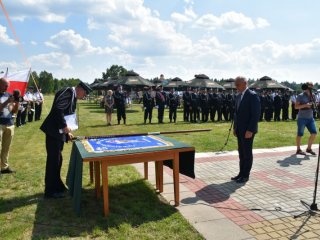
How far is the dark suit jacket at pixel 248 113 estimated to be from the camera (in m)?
6.55

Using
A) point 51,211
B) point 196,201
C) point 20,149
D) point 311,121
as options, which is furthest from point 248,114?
point 20,149

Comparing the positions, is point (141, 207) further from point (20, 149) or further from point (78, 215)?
point (20, 149)

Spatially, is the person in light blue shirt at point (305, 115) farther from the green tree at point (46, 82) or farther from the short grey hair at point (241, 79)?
the green tree at point (46, 82)

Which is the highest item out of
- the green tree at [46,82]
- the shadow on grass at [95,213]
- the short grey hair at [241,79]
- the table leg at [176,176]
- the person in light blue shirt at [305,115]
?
the green tree at [46,82]

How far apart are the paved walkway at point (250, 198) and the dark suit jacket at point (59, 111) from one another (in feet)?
7.10

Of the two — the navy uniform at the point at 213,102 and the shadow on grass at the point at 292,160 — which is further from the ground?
the navy uniform at the point at 213,102

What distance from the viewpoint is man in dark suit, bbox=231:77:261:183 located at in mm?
6570

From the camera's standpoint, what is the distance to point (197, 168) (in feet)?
25.6

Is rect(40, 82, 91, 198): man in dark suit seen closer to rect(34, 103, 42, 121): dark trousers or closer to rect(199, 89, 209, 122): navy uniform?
rect(199, 89, 209, 122): navy uniform

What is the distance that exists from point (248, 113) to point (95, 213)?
11.7 ft

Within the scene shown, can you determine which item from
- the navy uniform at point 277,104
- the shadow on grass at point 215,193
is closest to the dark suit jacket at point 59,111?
the shadow on grass at point 215,193

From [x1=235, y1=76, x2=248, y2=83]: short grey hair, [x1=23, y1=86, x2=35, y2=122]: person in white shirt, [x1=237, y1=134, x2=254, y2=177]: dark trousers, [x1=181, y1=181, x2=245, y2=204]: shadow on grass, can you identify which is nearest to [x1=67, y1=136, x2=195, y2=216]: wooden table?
[x1=181, y1=181, x2=245, y2=204]: shadow on grass

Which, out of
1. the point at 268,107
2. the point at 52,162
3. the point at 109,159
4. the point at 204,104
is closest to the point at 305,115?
the point at 109,159

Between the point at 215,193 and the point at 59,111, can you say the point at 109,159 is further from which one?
the point at 215,193
